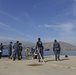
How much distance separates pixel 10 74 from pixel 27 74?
91cm

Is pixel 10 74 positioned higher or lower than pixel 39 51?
lower

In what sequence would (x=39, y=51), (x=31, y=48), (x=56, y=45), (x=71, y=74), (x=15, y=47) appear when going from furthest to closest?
(x=31, y=48) → (x=15, y=47) → (x=56, y=45) → (x=39, y=51) → (x=71, y=74)

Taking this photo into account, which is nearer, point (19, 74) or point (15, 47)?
point (19, 74)

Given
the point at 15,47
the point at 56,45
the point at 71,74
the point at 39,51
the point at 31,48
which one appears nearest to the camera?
the point at 71,74

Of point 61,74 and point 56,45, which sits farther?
point 56,45

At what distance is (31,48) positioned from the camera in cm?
3397

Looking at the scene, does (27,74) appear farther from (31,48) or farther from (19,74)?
(31,48)

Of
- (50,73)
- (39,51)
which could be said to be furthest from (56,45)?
(50,73)

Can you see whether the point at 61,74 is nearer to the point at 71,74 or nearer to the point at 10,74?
the point at 71,74

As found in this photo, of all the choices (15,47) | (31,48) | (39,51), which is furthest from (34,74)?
(31,48)

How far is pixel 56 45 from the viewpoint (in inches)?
898

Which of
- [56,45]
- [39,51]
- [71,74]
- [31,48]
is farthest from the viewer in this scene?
[31,48]

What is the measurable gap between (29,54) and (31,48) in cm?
107

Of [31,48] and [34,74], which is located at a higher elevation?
[31,48]
